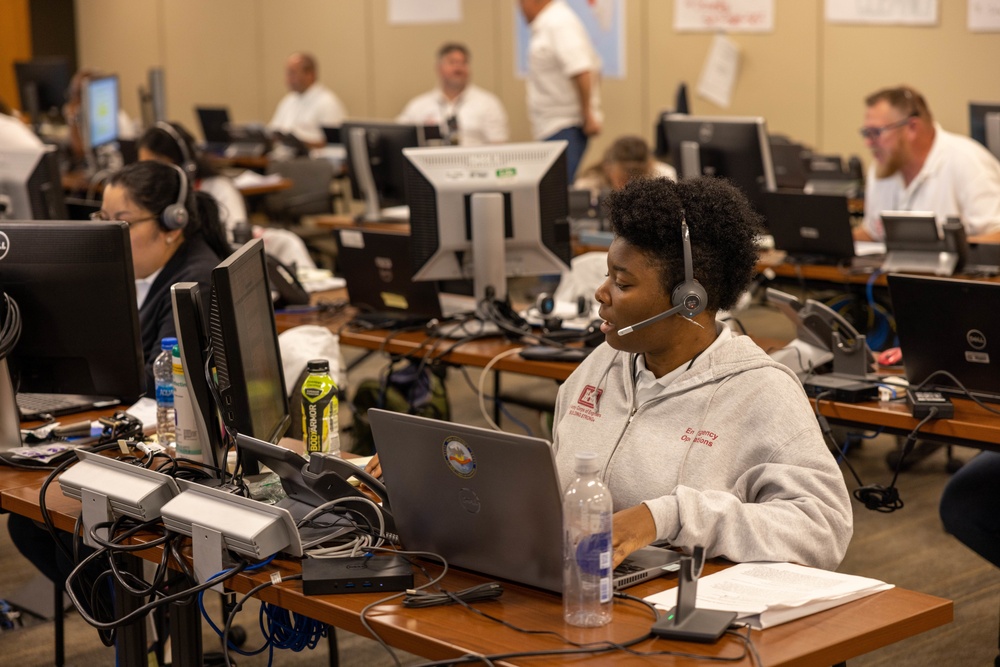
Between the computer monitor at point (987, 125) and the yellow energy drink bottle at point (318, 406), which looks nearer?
the yellow energy drink bottle at point (318, 406)

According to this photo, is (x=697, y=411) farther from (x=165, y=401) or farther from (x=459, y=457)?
(x=165, y=401)

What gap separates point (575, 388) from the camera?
2.13 m

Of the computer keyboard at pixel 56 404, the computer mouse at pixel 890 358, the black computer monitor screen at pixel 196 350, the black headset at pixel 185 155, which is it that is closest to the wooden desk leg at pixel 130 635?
the black computer monitor screen at pixel 196 350

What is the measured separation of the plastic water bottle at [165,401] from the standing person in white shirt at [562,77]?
4.77 m

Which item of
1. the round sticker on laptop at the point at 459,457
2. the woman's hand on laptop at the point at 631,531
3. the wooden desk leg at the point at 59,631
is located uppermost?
the round sticker on laptop at the point at 459,457

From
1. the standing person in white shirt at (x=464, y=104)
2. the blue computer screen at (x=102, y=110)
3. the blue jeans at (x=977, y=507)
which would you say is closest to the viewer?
the blue jeans at (x=977, y=507)

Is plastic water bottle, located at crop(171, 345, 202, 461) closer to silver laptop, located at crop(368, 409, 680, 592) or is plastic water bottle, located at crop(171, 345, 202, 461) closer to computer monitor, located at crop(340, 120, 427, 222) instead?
silver laptop, located at crop(368, 409, 680, 592)

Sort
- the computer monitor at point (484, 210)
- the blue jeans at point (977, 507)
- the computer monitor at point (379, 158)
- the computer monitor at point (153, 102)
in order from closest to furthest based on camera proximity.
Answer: the blue jeans at point (977, 507) → the computer monitor at point (484, 210) → the computer monitor at point (379, 158) → the computer monitor at point (153, 102)

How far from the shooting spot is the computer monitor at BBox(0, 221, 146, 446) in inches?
93.7

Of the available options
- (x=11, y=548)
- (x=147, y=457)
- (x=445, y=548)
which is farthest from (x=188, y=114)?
(x=445, y=548)


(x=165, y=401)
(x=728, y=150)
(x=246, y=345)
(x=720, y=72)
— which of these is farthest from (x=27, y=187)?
Answer: (x=720, y=72)

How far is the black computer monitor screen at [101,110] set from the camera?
300 inches

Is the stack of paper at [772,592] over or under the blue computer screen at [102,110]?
under

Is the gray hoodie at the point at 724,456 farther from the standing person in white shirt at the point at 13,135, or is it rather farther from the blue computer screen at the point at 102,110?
the blue computer screen at the point at 102,110
